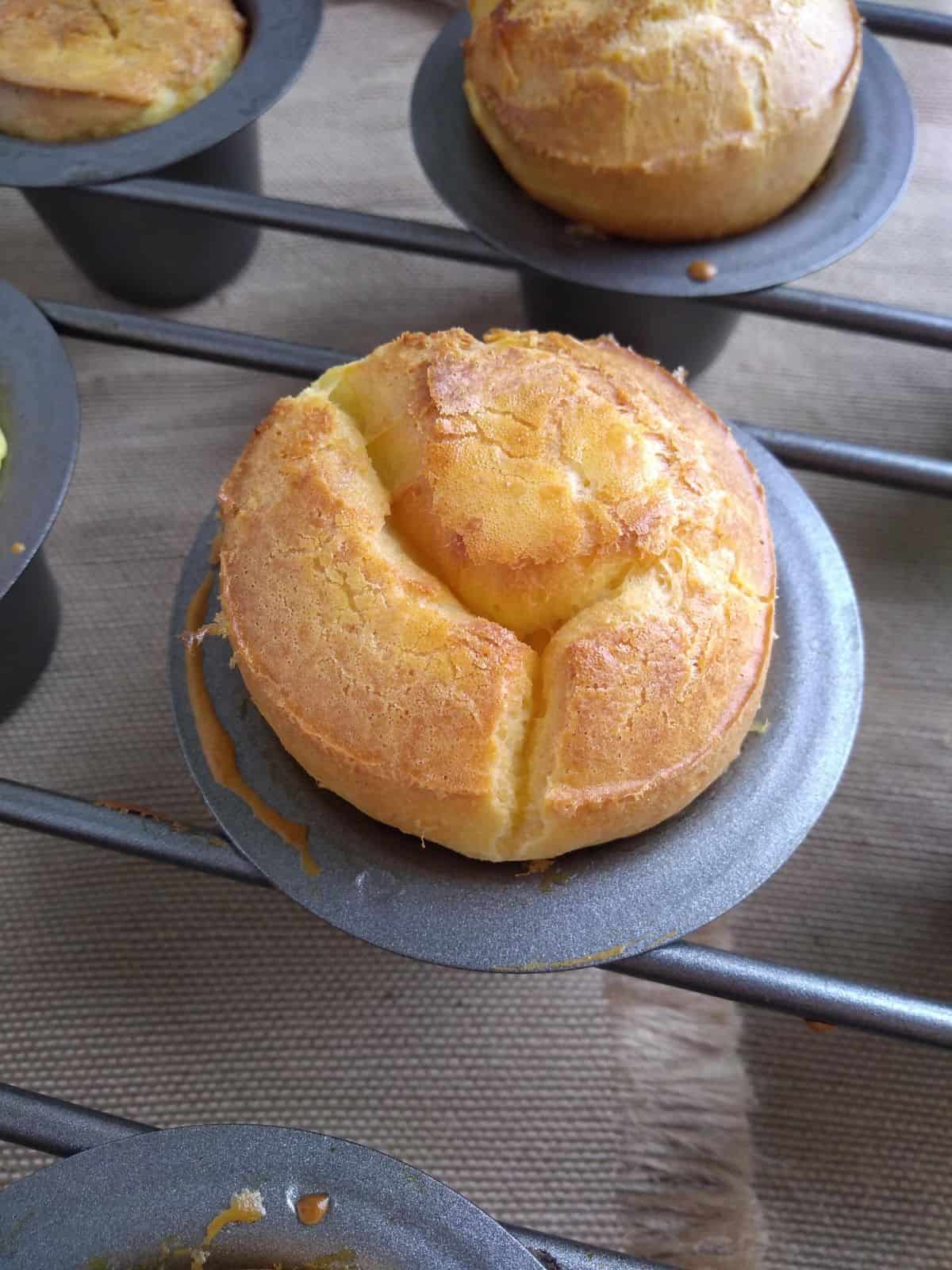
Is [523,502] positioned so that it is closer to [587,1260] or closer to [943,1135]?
[587,1260]

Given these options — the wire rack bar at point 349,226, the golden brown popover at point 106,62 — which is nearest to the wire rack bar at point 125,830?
the wire rack bar at point 349,226

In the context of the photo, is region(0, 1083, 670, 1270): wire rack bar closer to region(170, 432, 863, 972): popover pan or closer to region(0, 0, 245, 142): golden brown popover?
region(170, 432, 863, 972): popover pan

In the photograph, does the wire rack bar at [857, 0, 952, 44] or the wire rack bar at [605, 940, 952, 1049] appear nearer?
the wire rack bar at [605, 940, 952, 1049]

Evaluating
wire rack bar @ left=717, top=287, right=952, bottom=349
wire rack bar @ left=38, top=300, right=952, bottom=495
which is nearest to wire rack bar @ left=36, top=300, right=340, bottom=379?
wire rack bar @ left=38, top=300, right=952, bottom=495

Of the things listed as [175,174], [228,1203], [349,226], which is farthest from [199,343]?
[228,1203]

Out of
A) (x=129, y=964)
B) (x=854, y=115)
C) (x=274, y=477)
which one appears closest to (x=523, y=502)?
(x=274, y=477)

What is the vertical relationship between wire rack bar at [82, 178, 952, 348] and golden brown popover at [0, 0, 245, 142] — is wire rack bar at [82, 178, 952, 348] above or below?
below

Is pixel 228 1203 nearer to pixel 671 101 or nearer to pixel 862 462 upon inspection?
pixel 862 462

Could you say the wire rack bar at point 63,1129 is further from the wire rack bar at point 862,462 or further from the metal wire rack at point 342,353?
the wire rack bar at point 862,462
